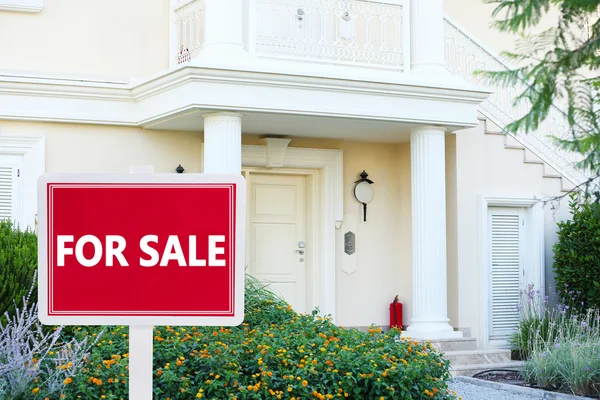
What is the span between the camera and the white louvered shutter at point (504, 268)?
40.3 feet

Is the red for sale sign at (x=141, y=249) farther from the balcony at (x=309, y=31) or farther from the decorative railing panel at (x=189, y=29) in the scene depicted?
the decorative railing panel at (x=189, y=29)

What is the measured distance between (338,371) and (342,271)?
5.79 metres

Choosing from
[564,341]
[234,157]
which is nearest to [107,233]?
[234,157]

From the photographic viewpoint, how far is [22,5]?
10.9 m

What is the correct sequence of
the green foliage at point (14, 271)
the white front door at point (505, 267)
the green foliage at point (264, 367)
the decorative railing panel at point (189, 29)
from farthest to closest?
the white front door at point (505, 267)
the decorative railing panel at point (189, 29)
the green foliage at point (14, 271)
the green foliage at point (264, 367)

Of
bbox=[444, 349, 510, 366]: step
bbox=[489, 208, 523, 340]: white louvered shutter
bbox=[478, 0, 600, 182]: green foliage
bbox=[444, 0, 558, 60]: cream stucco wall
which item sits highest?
bbox=[444, 0, 558, 60]: cream stucco wall

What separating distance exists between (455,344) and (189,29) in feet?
16.9

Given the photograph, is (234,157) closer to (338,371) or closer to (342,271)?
(342,271)

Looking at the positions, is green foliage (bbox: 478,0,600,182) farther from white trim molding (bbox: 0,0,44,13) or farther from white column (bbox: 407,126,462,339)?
white trim molding (bbox: 0,0,44,13)

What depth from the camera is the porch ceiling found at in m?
10.6

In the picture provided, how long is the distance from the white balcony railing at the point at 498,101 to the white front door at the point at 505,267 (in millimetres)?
915

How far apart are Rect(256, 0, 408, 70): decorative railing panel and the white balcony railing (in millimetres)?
1105

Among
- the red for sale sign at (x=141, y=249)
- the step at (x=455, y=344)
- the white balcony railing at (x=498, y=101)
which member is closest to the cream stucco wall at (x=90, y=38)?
the white balcony railing at (x=498, y=101)

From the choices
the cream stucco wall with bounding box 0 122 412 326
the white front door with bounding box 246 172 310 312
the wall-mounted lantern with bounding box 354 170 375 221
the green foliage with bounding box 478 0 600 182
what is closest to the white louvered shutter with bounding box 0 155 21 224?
the cream stucco wall with bounding box 0 122 412 326
